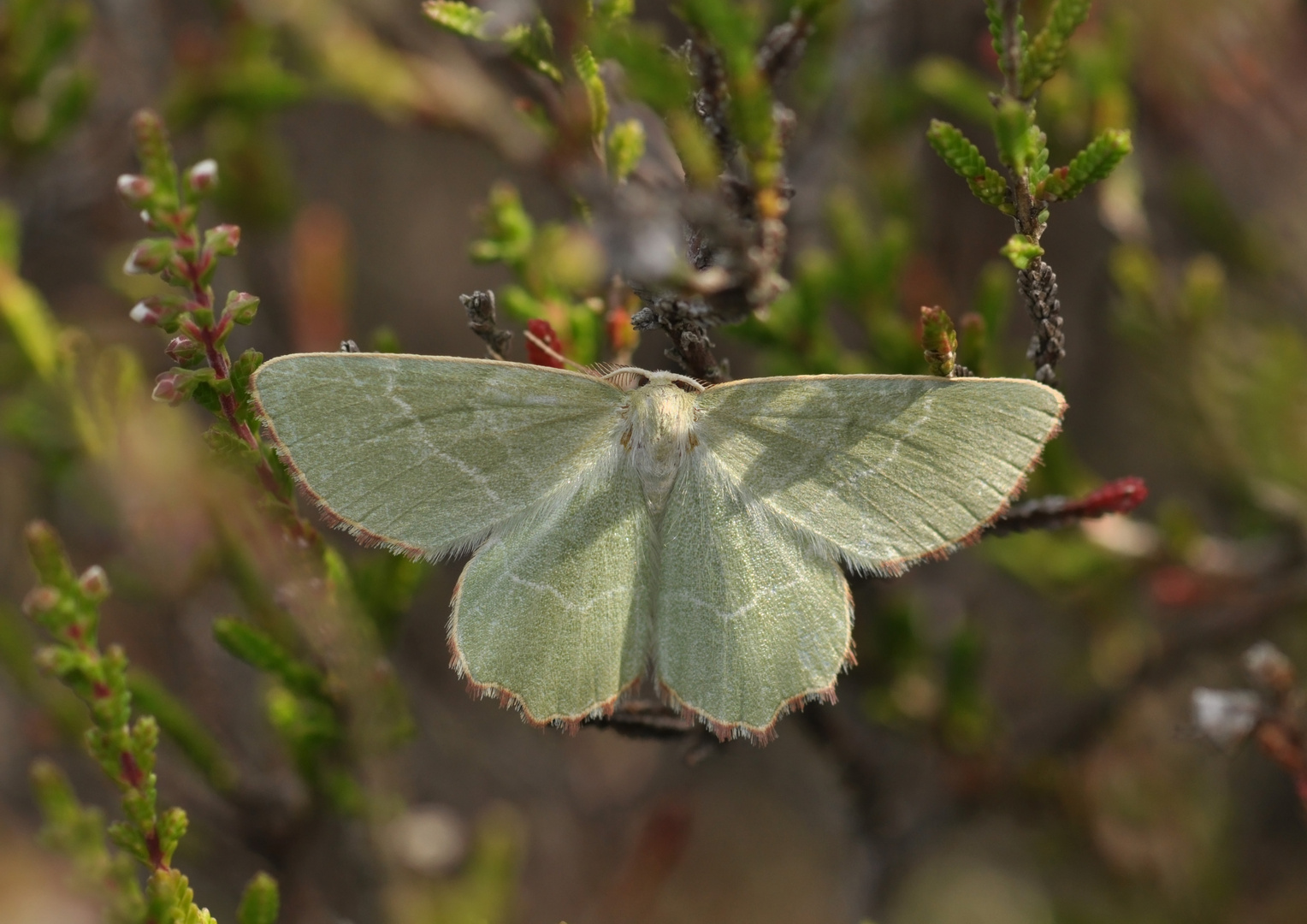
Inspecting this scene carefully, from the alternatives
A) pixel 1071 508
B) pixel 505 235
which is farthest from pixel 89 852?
pixel 1071 508

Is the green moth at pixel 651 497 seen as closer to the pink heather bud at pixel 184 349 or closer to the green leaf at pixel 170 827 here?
the pink heather bud at pixel 184 349

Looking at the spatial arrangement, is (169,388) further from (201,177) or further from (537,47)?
(537,47)

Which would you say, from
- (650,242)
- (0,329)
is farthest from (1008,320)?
(0,329)

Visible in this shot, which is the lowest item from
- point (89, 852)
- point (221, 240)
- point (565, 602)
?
point (89, 852)

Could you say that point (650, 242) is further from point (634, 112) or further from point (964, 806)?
point (964, 806)

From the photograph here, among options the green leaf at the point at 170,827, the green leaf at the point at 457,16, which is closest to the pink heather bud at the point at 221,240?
the green leaf at the point at 457,16

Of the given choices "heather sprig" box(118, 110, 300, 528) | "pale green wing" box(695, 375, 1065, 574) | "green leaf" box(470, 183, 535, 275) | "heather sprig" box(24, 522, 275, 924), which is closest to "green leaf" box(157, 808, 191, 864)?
"heather sprig" box(24, 522, 275, 924)

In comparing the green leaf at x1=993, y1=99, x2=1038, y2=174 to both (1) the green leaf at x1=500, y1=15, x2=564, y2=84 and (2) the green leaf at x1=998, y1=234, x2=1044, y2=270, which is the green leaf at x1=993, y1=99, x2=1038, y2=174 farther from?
(1) the green leaf at x1=500, y1=15, x2=564, y2=84
